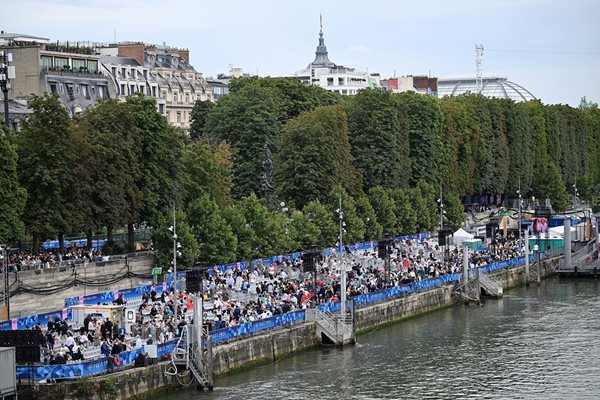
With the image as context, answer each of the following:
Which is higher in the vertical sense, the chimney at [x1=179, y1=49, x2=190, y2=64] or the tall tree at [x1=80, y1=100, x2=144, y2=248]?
the chimney at [x1=179, y1=49, x2=190, y2=64]

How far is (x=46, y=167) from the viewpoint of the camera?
69000 mm

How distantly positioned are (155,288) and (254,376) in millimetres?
9560

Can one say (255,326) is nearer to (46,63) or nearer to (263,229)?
(263,229)

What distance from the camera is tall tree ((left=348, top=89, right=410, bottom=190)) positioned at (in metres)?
110

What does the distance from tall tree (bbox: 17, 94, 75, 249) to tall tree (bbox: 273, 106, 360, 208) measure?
3017 centimetres

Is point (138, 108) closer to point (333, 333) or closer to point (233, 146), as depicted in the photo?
point (333, 333)

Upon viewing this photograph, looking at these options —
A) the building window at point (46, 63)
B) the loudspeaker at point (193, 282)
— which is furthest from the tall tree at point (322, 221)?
the loudspeaker at point (193, 282)

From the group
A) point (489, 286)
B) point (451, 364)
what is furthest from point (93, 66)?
point (451, 364)

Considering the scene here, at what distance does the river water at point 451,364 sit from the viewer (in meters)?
55.4

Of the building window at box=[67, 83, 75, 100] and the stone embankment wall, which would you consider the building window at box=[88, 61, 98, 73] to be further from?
the stone embankment wall

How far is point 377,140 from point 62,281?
49.0m

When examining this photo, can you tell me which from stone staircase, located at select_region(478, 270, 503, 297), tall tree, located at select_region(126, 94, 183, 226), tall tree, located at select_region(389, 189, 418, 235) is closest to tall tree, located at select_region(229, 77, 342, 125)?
tall tree, located at select_region(389, 189, 418, 235)

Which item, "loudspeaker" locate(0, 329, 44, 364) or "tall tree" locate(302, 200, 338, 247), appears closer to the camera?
"loudspeaker" locate(0, 329, 44, 364)

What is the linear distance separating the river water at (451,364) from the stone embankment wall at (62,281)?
11426mm
